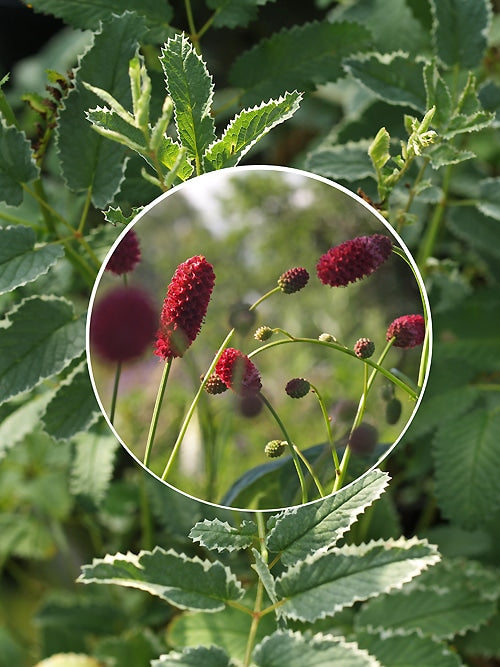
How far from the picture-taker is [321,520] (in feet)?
1.48

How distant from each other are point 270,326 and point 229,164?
105 millimetres

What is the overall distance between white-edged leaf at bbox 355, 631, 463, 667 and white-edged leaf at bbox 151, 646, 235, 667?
165 mm

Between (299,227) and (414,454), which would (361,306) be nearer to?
(299,227)

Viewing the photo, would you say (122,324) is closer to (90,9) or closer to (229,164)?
(229,164)

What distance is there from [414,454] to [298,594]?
0.54 metres

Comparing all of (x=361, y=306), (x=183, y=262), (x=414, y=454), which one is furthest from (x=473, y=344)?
→ (x=183, y=262)

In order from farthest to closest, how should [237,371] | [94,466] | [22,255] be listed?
[94,466]
[22,255]
[237,371]

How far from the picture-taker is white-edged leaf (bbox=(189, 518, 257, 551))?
17.6 inches

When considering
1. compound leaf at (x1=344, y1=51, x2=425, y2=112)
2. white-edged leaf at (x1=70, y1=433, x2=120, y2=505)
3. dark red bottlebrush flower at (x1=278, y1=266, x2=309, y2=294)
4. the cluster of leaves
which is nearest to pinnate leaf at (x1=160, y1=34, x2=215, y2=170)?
the cluster of leaves

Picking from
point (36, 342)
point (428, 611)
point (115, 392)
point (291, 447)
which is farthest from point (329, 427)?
point (428, 611)

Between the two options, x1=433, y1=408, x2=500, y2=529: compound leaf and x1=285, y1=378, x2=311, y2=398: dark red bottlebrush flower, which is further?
x1=433, y1=408, x2=500, y2=529: compound leaf

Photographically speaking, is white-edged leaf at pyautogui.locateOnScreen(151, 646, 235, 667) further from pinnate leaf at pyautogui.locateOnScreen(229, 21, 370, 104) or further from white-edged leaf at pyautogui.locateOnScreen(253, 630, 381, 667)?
pinnate leaf at pyautogui.locateOnScreen(229, 21, 370, 104)

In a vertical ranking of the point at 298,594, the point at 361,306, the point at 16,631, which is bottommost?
the point at 16,631

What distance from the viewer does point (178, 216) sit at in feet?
1.40
